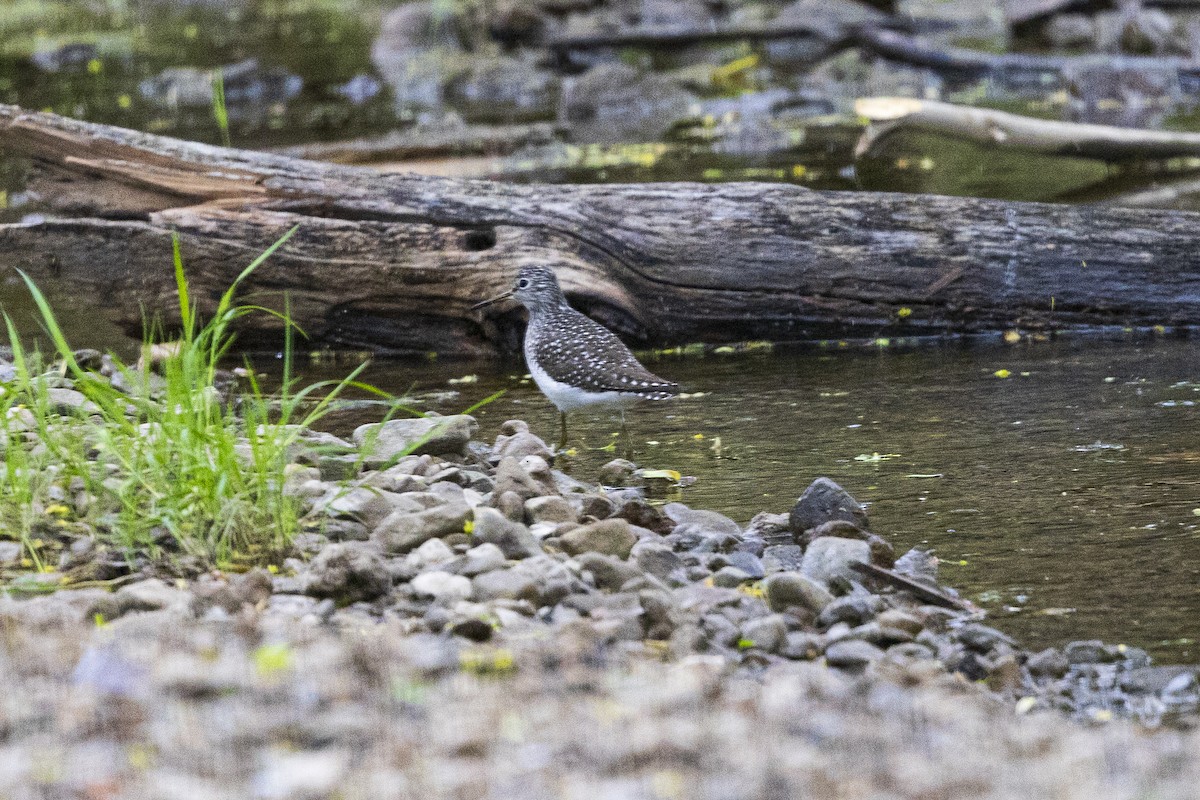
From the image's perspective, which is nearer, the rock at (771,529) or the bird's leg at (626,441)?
the rock at (771,529)

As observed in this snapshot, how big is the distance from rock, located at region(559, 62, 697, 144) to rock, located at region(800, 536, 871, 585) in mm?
12467

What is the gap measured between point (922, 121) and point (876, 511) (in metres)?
5.90

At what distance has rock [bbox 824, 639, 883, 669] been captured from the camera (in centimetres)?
425

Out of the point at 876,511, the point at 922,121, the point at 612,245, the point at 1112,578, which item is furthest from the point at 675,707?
the point at 922,121

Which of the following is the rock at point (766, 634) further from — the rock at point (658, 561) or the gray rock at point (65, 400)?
the gray rock at point (65, 400)

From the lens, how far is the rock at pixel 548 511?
17.4 ft

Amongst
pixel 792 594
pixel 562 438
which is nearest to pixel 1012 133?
pixel 562 438

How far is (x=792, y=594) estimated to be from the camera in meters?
4.68

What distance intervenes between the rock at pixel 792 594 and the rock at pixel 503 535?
79 cm

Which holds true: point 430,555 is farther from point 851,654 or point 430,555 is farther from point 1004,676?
point 1004,676

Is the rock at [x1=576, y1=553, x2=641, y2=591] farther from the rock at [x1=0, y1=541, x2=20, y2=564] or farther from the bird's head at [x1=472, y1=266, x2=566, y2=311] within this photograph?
the bird's head at [x1=472, y1=266, x2=566, y2=311]

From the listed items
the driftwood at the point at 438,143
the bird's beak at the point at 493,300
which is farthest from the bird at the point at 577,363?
the driftwood at the point at 438,143

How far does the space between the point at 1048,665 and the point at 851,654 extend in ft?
2.04

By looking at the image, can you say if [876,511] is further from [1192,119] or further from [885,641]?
[1192,119]
